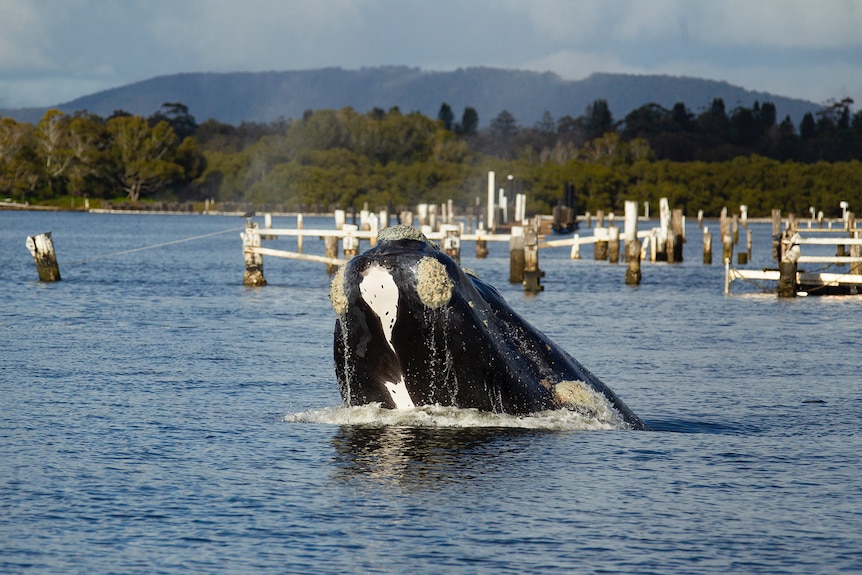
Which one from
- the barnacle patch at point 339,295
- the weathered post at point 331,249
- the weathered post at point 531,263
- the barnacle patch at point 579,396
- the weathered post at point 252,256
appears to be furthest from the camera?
the weathered post at point 331,249

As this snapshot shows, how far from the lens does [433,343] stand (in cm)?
1095

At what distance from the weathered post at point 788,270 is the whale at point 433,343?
23310 millimetres

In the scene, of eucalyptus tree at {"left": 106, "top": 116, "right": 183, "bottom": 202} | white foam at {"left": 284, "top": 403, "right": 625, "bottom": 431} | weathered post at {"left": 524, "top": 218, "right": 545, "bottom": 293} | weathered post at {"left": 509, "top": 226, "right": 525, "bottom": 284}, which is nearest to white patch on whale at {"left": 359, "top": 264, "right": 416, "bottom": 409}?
white foam at {"left": 284, "top": 403, "right": 625, "bottom": 431}

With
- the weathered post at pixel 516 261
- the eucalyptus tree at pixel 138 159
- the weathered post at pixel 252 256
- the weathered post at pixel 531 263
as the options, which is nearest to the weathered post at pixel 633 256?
the weathered post at pixel 516 261

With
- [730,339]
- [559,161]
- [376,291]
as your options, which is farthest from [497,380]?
[559,161]

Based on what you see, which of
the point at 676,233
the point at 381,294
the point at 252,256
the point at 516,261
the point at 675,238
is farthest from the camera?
the point at 676,233

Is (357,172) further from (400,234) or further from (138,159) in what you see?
(400,234)

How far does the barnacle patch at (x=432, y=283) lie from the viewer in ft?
34.5

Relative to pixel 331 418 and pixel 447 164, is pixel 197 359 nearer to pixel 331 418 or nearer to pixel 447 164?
pixel 331 418

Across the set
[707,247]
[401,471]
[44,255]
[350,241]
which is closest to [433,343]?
[401,471]

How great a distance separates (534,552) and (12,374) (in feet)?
36.5

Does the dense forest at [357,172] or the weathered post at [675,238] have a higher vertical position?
the dense forest at [357,172]

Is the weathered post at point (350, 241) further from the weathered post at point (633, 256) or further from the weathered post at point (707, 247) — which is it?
the weathered post at point (707, 247)

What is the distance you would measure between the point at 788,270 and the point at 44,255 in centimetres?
2067
